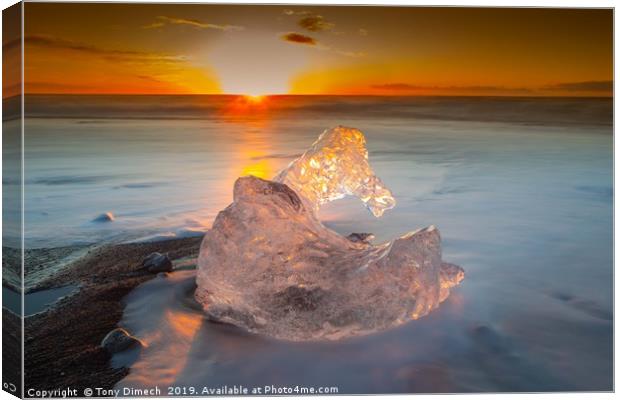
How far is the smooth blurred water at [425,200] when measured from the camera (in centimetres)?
288

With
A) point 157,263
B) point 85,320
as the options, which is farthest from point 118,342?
point 157,263

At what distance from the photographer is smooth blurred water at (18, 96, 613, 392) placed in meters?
2.88

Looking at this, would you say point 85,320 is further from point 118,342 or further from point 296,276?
point 296,276

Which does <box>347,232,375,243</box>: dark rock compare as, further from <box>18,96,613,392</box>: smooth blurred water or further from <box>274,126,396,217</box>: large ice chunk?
<box>274,126,396,217</box>: large ice chunk

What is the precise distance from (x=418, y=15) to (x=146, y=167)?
96.9 inches

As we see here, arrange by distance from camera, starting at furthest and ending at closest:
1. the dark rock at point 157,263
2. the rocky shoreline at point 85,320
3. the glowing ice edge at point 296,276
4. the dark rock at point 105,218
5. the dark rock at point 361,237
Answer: the dark rock at point 105,218 → the dark rock at point 361,237 → the dark rock at point 157,263 → the glowing ice edge at point 296,276 → the rocky shoreline at point 85,320

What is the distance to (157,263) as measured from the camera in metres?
3.60

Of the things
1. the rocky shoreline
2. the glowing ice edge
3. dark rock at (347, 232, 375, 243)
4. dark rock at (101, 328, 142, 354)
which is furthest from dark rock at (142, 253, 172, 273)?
dark rock at (347, 232, 375, 243)

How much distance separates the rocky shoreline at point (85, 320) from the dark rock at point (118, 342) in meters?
0.03

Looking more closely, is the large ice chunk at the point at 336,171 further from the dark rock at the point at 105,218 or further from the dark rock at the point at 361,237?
the dark rock at the point at 105,218

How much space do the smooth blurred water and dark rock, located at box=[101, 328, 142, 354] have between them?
315 mm

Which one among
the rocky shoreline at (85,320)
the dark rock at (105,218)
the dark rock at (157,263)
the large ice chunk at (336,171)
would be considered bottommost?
the rocky shoreline at (85,320)

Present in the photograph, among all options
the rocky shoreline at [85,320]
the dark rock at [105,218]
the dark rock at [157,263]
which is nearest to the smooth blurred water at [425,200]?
the dark rock at [105,218]

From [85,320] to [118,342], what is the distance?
30cm
